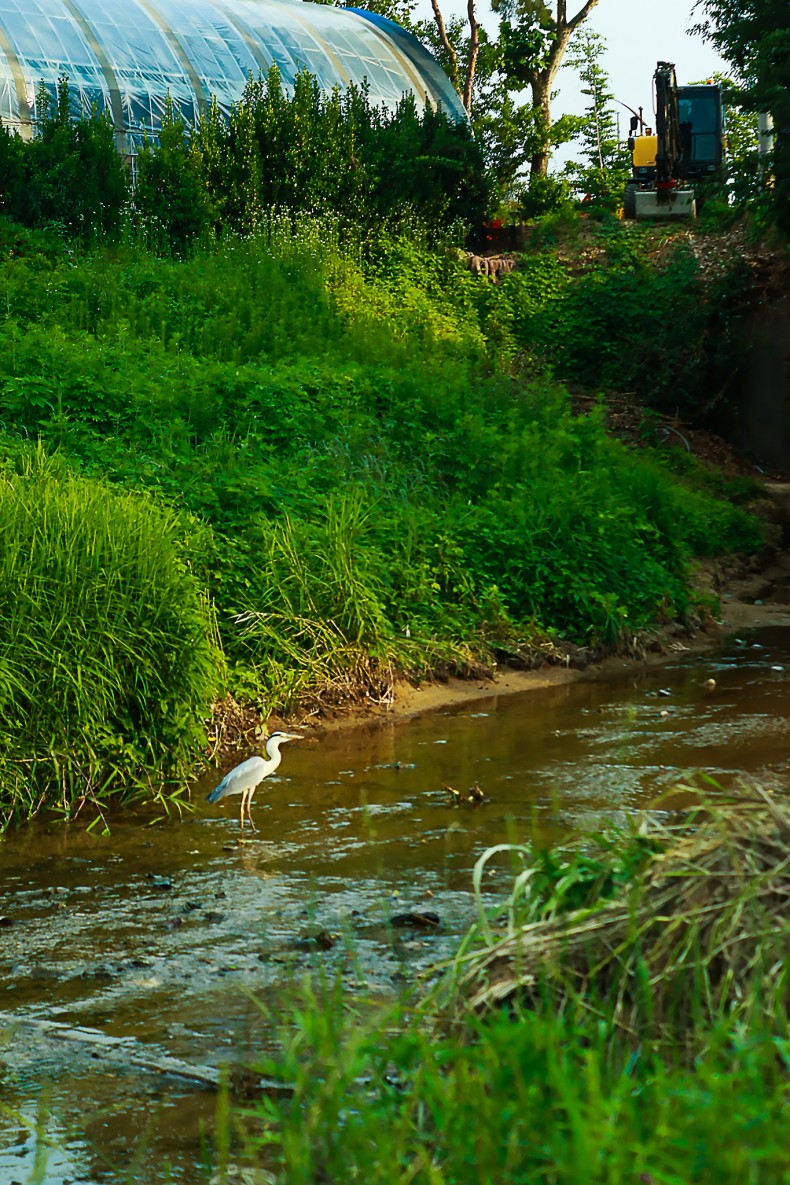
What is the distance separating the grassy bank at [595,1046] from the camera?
2.68m

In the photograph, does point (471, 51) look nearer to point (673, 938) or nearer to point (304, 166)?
point (304, 166)

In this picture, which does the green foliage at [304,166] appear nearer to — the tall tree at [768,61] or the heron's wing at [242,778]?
the tall tree at [768,61]

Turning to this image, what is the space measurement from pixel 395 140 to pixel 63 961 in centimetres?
2118

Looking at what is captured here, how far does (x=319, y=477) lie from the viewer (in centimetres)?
1223

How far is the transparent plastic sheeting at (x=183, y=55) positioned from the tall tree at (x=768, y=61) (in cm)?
847

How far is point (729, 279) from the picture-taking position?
21.4 meters

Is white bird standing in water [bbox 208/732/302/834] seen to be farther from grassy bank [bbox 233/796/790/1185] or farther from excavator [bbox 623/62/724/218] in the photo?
excavator [bbox 623/62/724/218]

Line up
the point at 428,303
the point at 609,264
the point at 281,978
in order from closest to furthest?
1. the point at 281,978
2. the point at 428,303
3. the point at 609,264

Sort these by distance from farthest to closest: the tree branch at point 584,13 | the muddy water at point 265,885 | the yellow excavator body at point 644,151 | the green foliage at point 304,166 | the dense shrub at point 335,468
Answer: the tree branch at point 584,13
the yellow excavator body at point 644,151
the green foliage at point 304,166
the dense shrub at point 335,468
the muddy water at point 265,885

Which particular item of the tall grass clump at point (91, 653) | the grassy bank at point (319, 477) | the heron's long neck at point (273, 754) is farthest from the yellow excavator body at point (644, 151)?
the heron's long neck at point (273, 754)

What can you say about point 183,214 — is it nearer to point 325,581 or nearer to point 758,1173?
point 325,581

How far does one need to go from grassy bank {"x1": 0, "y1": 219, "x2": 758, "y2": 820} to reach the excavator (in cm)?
971

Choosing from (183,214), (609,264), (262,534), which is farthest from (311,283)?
(262,534)

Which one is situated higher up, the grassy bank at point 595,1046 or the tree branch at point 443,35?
the tree branch at point 443,35
